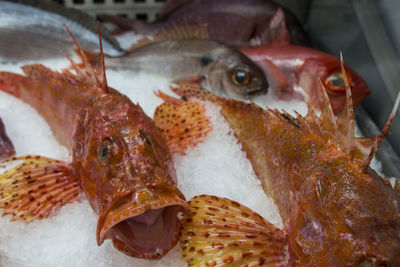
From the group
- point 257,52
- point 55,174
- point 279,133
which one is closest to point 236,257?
point 279,133

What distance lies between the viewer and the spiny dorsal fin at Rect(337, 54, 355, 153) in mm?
1245

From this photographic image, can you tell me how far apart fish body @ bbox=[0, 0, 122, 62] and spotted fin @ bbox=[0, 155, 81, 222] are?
141cm

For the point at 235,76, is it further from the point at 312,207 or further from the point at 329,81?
the point at 312,207

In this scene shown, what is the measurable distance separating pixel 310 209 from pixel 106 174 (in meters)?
0.88

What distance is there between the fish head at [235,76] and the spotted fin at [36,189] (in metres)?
1.28

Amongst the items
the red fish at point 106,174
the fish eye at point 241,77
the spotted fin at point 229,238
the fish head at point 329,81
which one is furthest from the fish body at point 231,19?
the spotted fin at point 229,238

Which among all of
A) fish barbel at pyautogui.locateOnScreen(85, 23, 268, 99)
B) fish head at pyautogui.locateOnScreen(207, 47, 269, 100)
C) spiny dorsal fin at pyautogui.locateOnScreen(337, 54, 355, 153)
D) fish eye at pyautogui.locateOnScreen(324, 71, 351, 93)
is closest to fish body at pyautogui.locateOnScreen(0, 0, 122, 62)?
fish barbel at pyautogui.locateOnScreen(85, 23, 268, 99)

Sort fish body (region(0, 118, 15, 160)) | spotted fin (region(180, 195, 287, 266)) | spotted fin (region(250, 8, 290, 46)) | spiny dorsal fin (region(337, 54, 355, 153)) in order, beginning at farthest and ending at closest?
spotted fin (region(250, 8, 290, 46))
fish body (region(0, 118, 15, 160))
spotted fin (region(180, 195, 287, 266))
spiny dorsal fin (region(337, 54, 355, 153))

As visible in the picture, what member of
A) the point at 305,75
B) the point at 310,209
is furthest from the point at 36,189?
the point at 305,75

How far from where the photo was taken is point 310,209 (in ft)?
4.26

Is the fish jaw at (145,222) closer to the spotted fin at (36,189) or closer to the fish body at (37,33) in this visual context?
the spotted fin at (36,189)

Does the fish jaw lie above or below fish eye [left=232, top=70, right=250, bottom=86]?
below

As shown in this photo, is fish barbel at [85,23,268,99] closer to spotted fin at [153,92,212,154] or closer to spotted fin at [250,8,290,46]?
spotted fin at [153,92,212,154]

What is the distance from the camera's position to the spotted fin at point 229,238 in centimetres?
138
